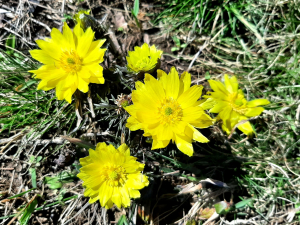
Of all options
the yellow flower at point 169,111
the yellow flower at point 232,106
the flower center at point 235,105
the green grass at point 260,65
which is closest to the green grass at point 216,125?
the green grass at point 260,65

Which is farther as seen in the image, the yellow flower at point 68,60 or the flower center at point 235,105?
the flower center at point 235,105

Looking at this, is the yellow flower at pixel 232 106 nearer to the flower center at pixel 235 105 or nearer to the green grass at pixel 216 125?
the flower center at pixel 235 105

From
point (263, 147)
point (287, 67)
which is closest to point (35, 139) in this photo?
point (263, 147)

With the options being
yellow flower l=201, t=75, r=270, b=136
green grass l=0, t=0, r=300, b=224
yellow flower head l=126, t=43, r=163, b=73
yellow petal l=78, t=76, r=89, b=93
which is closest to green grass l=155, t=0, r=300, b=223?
green grass l=0, t=0, r=300, b=224

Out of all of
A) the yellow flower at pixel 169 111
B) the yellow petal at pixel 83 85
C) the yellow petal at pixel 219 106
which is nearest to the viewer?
the yellow flower at pixel 169 111

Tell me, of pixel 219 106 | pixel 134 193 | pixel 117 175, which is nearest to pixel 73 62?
pixel 117 175

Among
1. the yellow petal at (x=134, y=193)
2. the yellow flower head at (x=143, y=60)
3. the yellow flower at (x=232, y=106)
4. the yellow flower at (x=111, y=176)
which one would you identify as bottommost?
the yellow petal at (x=134, y=193)

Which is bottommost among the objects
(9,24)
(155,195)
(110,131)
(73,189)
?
(155,195)

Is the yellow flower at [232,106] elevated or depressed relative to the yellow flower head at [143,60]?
depressed

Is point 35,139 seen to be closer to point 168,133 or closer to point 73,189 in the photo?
point 73,189
